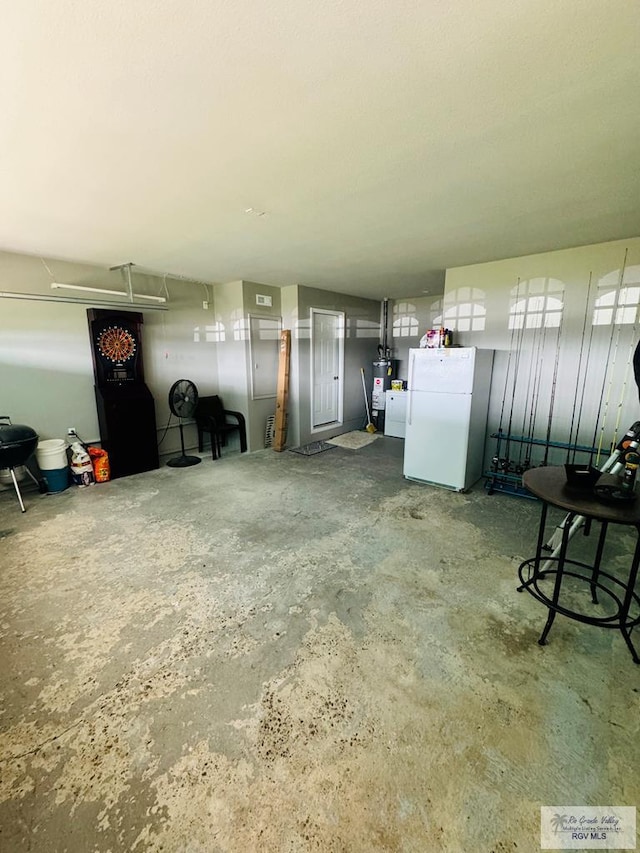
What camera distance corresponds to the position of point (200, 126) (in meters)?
1.62

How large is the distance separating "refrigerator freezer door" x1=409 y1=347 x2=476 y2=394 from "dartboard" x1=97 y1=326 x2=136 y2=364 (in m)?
3.49

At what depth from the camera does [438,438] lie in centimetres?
392

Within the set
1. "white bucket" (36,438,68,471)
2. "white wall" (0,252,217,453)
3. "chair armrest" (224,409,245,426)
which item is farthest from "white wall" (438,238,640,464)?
"white bucket" (36,438,68,471)

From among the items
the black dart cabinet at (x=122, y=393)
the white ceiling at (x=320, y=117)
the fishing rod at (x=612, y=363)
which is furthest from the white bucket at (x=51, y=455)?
the fishing rod at (x=612, y=363)

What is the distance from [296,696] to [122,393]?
3988 mm

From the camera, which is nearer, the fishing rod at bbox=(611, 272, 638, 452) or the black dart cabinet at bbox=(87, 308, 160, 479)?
the fishing rod at bbox=(611, 272, 638, 452)

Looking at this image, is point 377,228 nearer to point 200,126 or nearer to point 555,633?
point 200,126

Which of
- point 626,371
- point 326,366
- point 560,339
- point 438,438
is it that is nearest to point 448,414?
point 438,438

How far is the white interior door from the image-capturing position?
585 centimetres

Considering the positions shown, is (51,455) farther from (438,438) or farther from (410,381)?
(438,438)

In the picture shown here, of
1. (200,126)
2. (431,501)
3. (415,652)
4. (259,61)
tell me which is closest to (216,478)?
(431,501)

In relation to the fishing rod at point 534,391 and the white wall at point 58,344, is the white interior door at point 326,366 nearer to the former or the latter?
the white wall at point 58,344

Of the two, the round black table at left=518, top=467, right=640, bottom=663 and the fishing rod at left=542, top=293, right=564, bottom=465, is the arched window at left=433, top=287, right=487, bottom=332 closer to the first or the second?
the fishing rod at left=542, top=293, right=564, bottom=465

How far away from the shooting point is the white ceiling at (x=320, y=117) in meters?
1.13
